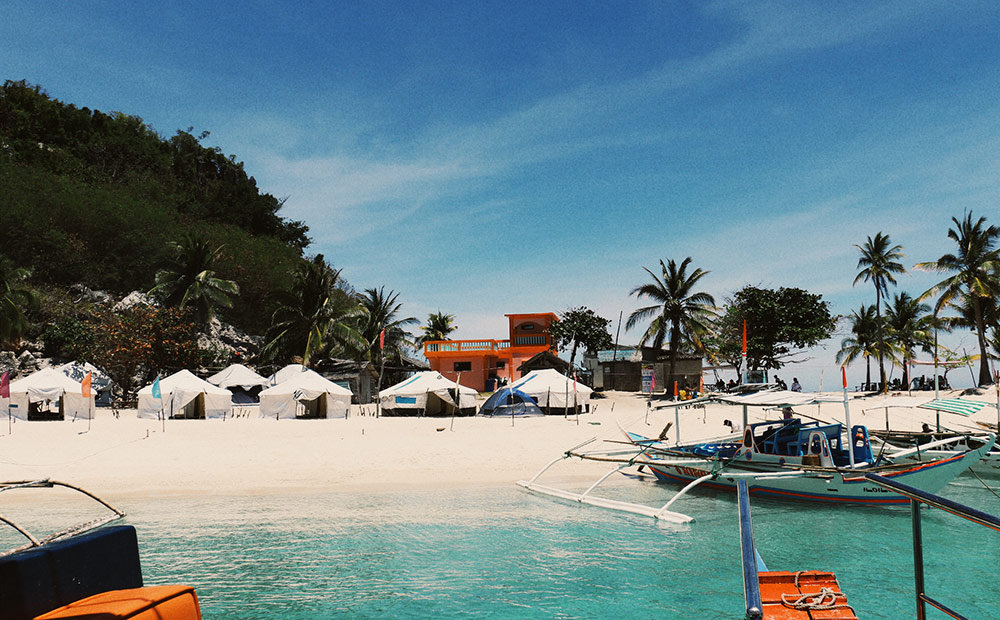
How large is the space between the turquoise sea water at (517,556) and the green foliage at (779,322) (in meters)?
30.7

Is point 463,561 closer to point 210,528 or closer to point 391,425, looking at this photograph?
point 210,528

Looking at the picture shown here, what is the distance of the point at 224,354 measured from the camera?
53250 millimetres

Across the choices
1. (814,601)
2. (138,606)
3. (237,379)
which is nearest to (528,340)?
(237,379)

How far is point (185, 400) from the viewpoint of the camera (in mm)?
32594

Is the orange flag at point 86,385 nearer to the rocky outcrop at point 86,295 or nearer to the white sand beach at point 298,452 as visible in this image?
the white sand beach at point 298,452

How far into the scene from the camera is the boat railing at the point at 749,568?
9.91 feet

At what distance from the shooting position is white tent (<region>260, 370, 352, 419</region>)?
33.8 metres

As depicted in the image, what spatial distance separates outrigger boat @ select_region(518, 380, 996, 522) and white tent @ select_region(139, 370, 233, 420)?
20.6 meters

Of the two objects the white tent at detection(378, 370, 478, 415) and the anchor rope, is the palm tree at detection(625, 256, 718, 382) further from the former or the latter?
the anchor rope

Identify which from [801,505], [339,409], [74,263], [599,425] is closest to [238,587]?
[801,505]

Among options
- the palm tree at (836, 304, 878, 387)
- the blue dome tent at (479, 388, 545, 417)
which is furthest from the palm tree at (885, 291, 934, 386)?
the blue dome tent at (479, 388, 545, 417)

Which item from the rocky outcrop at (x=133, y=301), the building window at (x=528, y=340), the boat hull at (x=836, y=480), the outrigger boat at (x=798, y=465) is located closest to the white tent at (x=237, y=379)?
the rocky outcrop at (x=133, y=301)

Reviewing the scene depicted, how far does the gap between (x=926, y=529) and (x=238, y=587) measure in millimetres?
15259

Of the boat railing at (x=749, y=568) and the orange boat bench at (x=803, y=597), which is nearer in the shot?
the boat railing at (x=749, y=568)
